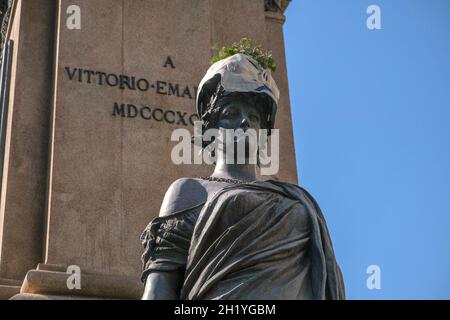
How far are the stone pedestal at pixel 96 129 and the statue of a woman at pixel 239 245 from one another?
4261 mm

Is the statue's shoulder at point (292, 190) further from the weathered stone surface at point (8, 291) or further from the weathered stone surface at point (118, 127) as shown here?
the weathered stone surface at point (118, 127)

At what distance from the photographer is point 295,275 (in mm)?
6508

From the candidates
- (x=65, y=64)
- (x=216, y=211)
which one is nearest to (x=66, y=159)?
(x=65, y=64)

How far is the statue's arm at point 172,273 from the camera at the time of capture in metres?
6.55

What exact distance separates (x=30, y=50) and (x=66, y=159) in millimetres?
1771

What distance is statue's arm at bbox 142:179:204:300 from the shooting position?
21.5 feet

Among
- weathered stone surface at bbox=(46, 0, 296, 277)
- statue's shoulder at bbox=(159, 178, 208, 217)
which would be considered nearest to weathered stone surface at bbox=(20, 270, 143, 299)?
weathered stone surface at bbox=(46, 0, 296, 277)

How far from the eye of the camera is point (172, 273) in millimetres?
6641

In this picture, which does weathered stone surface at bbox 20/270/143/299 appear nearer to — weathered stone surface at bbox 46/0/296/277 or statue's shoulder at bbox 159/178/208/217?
weathered stone surface at bbox 46/0/296/277

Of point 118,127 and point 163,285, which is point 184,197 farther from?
point 118,127

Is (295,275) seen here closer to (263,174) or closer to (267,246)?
(267,246)

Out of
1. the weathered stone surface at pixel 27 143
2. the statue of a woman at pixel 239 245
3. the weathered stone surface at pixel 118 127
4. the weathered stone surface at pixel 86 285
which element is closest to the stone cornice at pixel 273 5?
the weathered stone surface at pixel 118 127

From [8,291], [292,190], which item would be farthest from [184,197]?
[8,291]

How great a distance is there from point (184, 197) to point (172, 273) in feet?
1.86
